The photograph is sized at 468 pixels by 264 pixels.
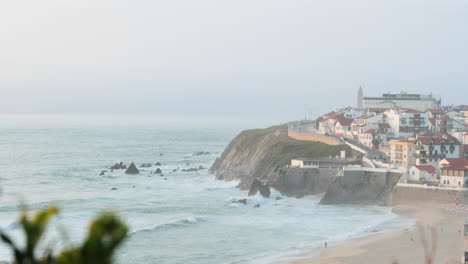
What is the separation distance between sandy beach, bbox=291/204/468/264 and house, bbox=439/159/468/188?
16.6ft

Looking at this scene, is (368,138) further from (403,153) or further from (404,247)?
(404,247)

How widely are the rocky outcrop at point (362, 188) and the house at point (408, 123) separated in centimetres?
2787

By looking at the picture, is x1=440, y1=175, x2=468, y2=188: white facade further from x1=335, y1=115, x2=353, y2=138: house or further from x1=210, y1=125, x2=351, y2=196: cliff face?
x1=335, y1=115, x2=353, y2=138: house

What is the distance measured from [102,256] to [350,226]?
1778 inches

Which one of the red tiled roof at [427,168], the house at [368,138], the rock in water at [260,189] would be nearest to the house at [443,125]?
the house at [368,138]

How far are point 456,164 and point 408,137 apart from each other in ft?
82.6

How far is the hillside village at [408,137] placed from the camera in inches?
2311

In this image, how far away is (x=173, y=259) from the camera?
133ft

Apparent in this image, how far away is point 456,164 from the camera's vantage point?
188 feet

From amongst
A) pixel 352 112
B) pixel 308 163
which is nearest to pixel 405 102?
pixel 352 112

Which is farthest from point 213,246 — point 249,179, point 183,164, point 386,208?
point 183,164

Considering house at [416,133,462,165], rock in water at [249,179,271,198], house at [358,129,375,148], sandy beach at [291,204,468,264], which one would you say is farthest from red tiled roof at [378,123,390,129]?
sandy beach at [291,204,468,264]

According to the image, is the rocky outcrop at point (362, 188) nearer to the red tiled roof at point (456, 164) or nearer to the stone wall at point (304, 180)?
the stone wall at point (304, 180)

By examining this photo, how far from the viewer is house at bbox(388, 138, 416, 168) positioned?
67.8 metres
